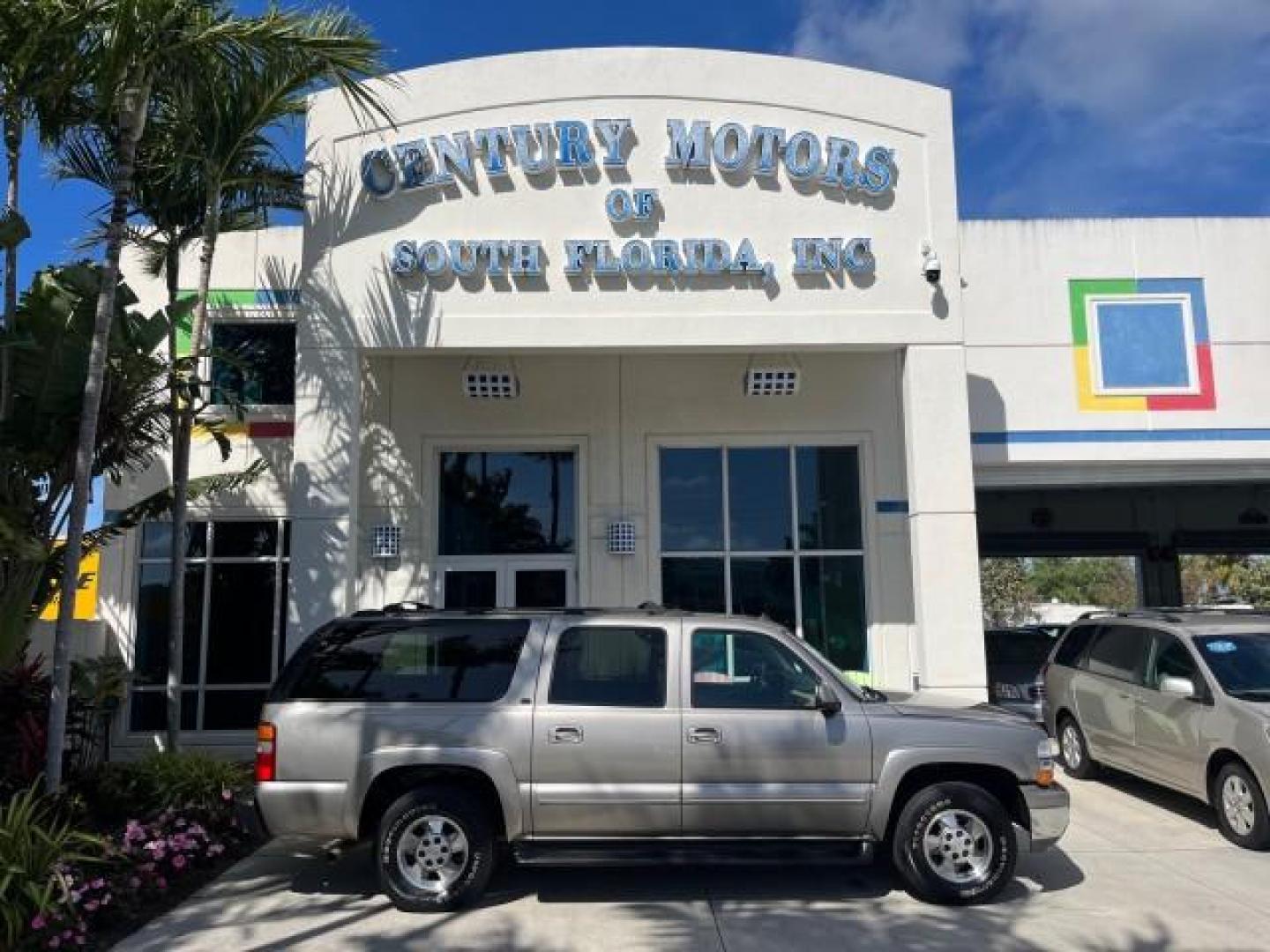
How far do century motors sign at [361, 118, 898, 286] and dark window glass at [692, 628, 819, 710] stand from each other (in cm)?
544

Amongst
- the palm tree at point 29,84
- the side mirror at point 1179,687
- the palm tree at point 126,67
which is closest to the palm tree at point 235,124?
the palm tree at point 126,67

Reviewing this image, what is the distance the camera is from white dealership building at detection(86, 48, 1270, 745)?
11.2m

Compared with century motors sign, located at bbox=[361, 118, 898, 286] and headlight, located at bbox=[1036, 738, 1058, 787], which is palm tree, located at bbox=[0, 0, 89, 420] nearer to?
century motors sign, located at bbox=[361, 118, 898, 286]

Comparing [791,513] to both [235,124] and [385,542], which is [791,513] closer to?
[385,542]

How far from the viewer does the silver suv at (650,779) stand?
656 cm

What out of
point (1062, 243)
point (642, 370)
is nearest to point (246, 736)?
point (642, 370)

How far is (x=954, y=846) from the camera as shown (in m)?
6.65

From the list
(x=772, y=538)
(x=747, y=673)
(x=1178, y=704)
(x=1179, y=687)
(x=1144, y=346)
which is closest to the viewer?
(x=747, y=673)

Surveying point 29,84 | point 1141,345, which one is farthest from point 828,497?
point 29,84

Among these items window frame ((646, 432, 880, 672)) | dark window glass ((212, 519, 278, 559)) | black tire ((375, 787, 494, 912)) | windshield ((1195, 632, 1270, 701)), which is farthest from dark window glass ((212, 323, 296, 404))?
windshield ((1195, 632, 1270, 701))

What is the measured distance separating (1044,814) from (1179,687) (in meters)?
2.66

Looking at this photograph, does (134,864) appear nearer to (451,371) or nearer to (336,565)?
(336,565)

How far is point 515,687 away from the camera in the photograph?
6766mm

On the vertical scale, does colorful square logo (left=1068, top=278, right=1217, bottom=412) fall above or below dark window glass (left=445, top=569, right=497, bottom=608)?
above
